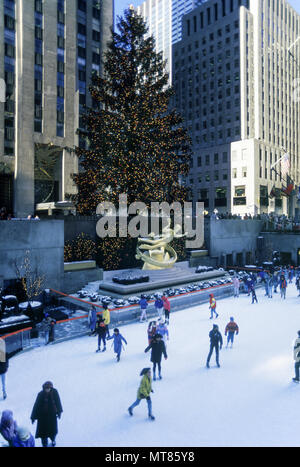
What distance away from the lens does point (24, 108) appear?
3341 centimetres

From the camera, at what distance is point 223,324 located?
1507 cm

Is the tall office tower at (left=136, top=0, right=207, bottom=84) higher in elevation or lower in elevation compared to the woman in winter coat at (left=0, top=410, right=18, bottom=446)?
higher

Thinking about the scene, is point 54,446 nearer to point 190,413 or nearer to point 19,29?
point 190,413

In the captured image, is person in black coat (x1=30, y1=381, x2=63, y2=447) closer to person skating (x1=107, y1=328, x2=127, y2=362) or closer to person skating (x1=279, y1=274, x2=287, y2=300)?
person skating (x1=107, y1=328, x2=127, y2=362)

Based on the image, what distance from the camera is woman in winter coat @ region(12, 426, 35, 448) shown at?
5277mm

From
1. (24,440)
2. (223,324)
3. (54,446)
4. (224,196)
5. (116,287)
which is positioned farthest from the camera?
(224,196)

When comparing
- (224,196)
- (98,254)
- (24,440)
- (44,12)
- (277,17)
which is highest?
(277,17)

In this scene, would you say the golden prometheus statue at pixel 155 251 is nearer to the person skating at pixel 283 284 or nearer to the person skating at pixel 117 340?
the person skating at pixel 283 284

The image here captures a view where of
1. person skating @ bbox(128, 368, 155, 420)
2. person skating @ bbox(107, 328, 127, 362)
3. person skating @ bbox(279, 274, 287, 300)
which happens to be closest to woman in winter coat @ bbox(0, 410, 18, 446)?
person skating @ bbox(128, 368, 155, 420)

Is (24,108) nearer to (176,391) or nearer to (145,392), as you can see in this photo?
(176,391)

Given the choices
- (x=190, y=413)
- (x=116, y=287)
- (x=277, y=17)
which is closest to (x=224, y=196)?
(x=277, y=17)

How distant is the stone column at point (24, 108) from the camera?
3300cm

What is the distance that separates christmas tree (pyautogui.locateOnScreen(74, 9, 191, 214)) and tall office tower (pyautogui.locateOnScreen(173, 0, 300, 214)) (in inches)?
1538
